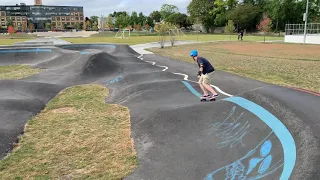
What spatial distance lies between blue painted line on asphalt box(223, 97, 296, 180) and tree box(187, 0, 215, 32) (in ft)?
367

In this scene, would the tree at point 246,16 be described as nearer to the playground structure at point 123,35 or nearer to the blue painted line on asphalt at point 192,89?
the playground structure at point 123,35

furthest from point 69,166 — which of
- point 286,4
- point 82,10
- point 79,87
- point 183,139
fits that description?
point 82,10

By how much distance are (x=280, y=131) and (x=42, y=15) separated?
7778 inches

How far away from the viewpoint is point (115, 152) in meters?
7.07

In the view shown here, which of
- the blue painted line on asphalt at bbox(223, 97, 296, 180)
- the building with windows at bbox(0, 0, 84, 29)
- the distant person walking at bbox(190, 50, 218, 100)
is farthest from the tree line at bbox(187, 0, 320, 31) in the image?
the building with windows at bbox(0, 0, 84, 29)

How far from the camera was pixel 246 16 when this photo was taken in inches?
3866

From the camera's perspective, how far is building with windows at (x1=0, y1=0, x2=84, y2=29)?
174625 mm

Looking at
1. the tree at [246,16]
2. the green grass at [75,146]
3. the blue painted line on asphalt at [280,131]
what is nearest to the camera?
the blue painted line on asphalt at [280,131]

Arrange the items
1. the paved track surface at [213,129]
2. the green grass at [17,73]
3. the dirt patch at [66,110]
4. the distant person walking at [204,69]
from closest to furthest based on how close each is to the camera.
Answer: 1. the paved track surface at [213,129]
2. the distant person walking at [204,69]
3. the dirt patch at [66,110]
4. the green grass at [17,73]

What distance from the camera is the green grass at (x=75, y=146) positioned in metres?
6.16

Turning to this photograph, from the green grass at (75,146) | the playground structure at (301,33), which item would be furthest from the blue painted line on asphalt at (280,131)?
the playground structure at (301,33)

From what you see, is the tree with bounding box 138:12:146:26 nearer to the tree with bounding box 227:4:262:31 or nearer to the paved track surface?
the tree with bounding box 227:4:262:31

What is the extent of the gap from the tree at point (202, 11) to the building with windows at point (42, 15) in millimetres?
78715

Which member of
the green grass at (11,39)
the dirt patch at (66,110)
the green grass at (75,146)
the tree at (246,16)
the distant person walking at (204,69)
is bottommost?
the green grass at (75,146)
